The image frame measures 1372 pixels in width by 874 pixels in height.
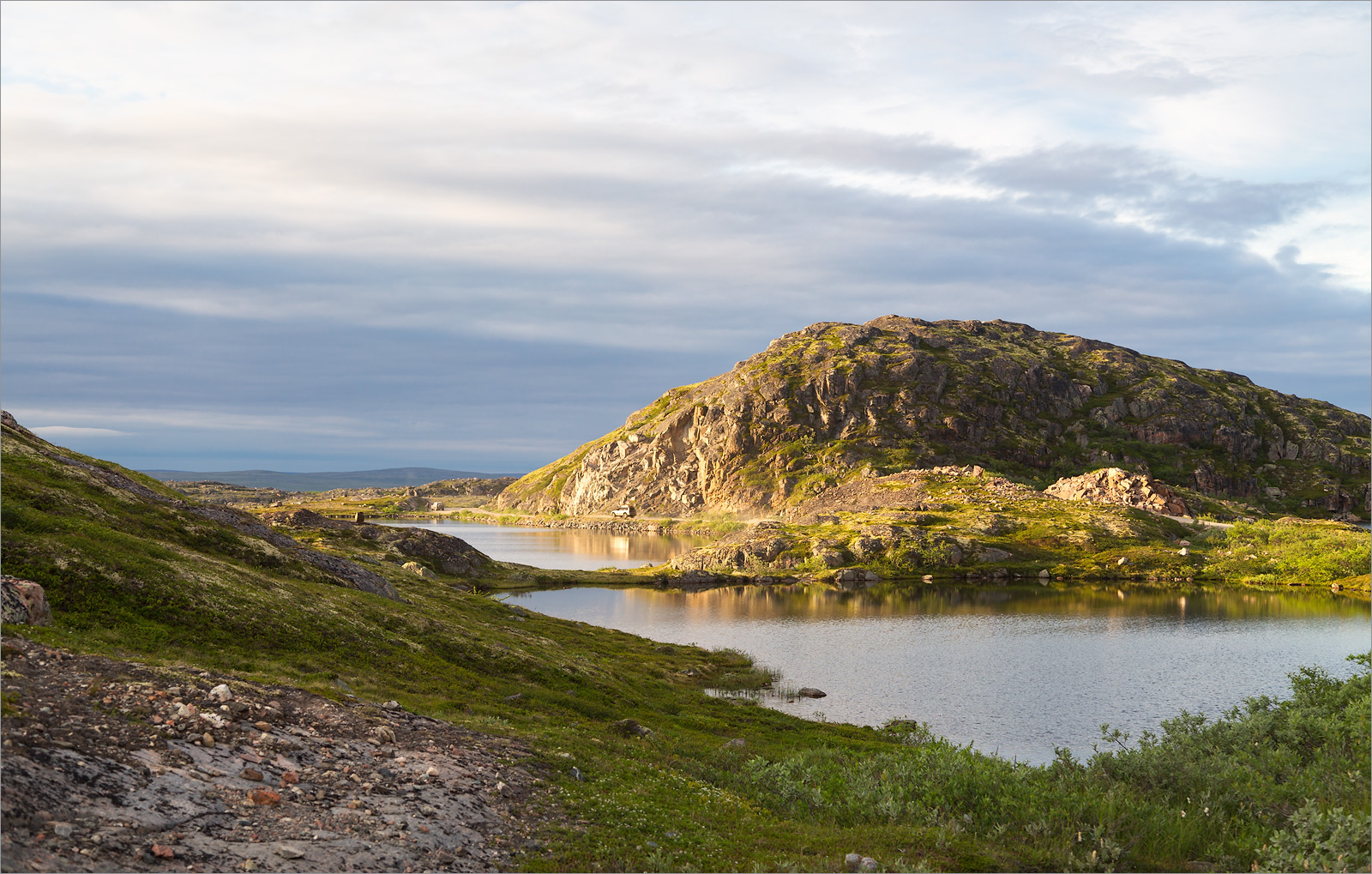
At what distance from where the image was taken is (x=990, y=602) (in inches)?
Answer: 5787

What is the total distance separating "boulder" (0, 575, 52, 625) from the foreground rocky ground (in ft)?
17.2

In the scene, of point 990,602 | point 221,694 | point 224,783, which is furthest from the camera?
point 990,602

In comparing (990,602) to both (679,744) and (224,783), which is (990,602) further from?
(224,783)

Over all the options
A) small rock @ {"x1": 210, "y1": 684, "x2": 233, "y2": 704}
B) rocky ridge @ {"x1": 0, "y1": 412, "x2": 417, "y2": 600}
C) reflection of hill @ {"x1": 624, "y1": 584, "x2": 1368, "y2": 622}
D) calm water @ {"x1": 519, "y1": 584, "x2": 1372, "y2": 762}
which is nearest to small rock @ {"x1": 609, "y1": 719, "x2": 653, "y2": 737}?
small rock @ {"x1": 210, "y1": 684, "x2": 233, "y2": 704}

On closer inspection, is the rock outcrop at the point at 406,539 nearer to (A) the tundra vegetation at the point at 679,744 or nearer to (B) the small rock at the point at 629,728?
(A) the tundra vegetation at the point at 679,744

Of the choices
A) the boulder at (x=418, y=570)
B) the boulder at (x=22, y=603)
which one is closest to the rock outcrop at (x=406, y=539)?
the boulder at (x=418, y=570)

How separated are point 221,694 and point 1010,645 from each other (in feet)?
314

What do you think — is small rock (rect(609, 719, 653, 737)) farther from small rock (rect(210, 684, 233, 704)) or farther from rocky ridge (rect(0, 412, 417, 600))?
rocky ridge (rect(0, 412, 417, 600))

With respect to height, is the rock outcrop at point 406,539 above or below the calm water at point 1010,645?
above

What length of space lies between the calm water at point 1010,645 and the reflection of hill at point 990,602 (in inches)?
19.7

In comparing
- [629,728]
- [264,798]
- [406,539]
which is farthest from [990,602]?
[264,798]

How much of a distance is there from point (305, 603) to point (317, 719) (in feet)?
80.2

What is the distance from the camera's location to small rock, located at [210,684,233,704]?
25594 mm

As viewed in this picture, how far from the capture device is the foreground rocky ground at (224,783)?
17703 millimetres
